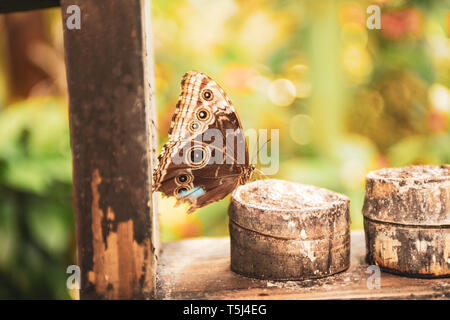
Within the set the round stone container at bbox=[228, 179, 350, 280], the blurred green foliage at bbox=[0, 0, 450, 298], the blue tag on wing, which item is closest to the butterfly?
the blue tag on wing

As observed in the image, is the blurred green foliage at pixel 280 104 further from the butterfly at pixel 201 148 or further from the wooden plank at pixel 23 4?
the butterfly at pixel 201 148

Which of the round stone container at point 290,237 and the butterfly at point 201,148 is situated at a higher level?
the butterfly at point 201,148

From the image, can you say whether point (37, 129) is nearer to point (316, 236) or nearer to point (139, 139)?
point (139, 139)

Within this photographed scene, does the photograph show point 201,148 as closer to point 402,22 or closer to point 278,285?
point 278,285

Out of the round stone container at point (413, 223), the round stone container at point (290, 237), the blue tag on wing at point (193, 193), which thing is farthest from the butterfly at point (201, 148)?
the round stone container at point (413, 223)

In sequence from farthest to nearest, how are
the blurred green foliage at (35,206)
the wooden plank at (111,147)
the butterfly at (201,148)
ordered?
the blurred green foliage at (35,206), the butterfly at (201,148), the wooden plank at (111,147)

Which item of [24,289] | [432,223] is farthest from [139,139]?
[24,289]
